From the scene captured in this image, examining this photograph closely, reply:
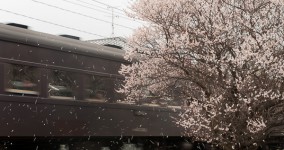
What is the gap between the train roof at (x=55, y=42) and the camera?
9.55 metres

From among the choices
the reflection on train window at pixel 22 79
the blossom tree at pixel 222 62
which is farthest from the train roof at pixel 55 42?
the blossom tree at pixel 222 62

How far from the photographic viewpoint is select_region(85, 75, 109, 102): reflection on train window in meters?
11.2

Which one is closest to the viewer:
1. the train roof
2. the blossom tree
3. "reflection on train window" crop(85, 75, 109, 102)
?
the train roof

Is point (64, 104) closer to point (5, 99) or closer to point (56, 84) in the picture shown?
point (56, 84)

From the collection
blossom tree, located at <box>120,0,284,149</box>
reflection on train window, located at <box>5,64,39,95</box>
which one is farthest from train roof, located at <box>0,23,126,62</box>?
blossom tree, located at <box>120,0,284,149</box>

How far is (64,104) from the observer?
10.3m

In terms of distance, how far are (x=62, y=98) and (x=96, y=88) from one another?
4.18 ft

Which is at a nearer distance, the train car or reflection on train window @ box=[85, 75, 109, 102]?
the train car

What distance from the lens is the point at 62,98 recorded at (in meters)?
10.3

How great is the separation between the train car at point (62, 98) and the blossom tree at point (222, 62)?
110 centimetres

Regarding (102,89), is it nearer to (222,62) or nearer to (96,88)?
(96,88)

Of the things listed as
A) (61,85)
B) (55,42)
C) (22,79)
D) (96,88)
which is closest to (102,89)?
(96,88)

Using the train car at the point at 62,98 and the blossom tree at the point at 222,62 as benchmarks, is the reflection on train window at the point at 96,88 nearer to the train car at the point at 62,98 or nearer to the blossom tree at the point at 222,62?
the train car at the point at 62,98

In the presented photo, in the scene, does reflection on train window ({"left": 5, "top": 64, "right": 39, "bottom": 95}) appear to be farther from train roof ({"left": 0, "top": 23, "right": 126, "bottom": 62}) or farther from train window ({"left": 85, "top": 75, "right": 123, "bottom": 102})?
train window ({"left": 85, "top": 75, "right": 123, "bottom": 102})
